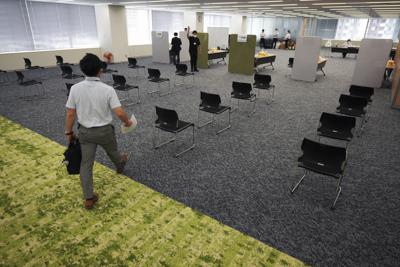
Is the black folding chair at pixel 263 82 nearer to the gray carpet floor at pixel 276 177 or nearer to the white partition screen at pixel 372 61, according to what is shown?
the gray carpet floor at pixel 276 177

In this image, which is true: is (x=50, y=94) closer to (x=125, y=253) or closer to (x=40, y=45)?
(x=40, y=45)

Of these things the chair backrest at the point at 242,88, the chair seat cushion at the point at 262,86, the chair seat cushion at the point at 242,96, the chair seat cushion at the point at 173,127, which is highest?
the chair backrest at the point at 242,88

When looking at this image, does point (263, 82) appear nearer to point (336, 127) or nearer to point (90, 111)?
point (336, 127)

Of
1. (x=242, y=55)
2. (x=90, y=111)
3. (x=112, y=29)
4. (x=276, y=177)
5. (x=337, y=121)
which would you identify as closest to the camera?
(x=90, y=111)

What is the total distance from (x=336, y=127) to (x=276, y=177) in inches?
54.8

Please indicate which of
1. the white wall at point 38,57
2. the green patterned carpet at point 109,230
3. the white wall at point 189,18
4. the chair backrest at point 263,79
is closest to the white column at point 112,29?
the white wall at point 38,57

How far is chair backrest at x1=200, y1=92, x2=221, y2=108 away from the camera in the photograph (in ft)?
15.7

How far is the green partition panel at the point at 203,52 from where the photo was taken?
442 inches

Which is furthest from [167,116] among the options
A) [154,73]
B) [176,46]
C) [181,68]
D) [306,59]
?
[176,46]

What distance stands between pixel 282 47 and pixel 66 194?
22.4 meters

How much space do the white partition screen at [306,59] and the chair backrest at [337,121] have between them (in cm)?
609

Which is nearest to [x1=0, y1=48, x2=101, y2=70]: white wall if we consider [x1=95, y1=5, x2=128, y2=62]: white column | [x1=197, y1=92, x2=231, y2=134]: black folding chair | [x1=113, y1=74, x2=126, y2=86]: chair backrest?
[x1=95, y1=5, x2=128, y2=62]: white column

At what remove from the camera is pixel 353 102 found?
194 inches

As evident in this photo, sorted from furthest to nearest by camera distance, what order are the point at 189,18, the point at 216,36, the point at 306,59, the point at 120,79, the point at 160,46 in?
the point at 189,18
the point at 216,36
the point at 160,46
the point at 306,59
the point at 120,79
